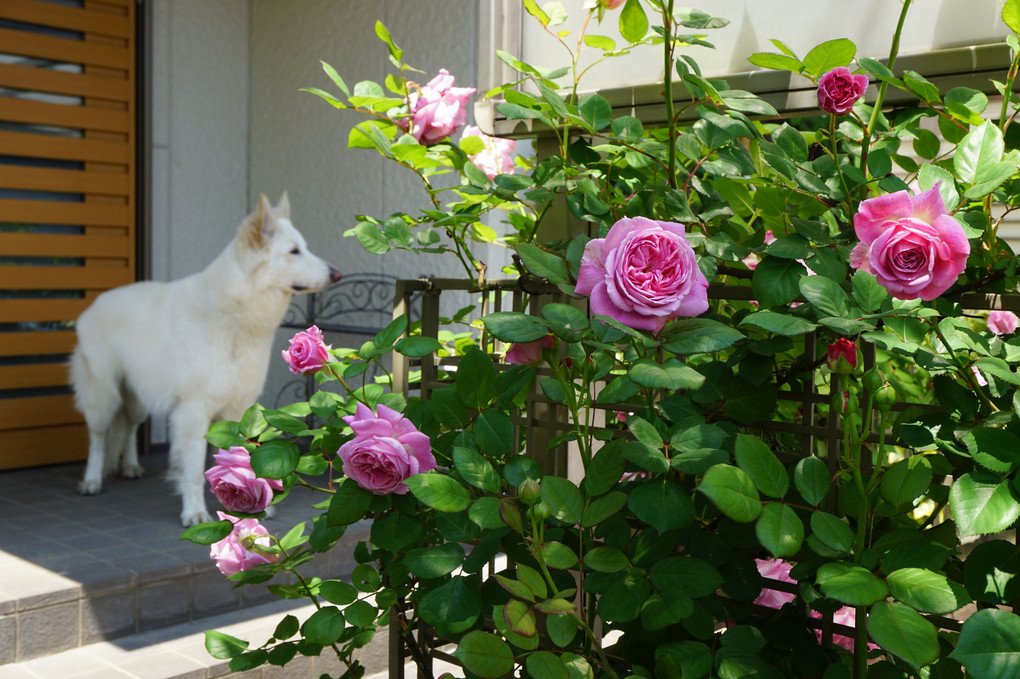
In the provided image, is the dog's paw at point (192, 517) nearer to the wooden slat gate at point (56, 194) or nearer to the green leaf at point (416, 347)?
the wooden slat gate at point (56, 194)

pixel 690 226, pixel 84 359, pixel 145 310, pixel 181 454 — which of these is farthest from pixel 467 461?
pixel 84 359

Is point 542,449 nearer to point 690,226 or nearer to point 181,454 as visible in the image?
point 690,226

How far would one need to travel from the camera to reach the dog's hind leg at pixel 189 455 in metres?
3.95

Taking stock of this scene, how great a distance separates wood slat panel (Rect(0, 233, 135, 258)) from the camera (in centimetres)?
504

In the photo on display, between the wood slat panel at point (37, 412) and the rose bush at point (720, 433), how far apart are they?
14.5 ft

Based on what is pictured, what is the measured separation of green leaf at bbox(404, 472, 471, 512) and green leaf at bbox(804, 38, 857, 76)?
683mm

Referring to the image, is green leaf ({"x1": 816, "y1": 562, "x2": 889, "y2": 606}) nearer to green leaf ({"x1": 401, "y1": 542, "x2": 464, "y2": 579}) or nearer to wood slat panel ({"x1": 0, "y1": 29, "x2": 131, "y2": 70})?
green leaf ({"x1": 401, "y1": 542, "x2": 464, "y2": 579})

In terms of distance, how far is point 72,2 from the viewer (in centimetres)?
521

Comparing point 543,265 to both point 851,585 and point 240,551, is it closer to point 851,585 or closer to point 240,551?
point 851,585

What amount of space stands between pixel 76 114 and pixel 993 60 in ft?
17.1

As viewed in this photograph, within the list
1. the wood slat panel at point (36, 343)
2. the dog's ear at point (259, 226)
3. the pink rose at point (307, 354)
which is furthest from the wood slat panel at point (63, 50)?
the pink rose at point (307, 354)

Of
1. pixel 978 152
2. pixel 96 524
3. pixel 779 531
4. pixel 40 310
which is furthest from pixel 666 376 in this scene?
pixel 40 310

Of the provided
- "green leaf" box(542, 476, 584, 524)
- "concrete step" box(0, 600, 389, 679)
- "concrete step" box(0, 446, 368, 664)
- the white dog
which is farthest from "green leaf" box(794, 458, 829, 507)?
the white dog

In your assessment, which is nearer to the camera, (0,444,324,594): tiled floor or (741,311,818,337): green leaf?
(741,311,818,337): green leaf
